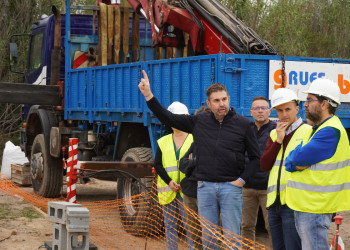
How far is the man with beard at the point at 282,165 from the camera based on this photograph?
446 centimetres

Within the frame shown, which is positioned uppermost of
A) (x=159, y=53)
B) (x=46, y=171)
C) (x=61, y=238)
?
(x=159, y=53)

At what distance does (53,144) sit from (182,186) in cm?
521

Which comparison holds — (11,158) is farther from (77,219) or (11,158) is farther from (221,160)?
(221,160)

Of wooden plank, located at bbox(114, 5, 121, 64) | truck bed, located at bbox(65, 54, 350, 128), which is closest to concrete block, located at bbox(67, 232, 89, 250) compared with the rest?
truck bed, located at bbox(65, 54, 350, 128)

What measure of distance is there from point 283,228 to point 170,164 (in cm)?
195

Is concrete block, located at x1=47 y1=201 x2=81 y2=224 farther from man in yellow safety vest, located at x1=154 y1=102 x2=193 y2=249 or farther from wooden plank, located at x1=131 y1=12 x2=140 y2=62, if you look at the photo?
wooden plank, located at x1=131 y1=12 x2=140 y2=62

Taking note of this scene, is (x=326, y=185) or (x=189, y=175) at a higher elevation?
(x=326, y=185)

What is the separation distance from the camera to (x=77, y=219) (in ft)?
17.8

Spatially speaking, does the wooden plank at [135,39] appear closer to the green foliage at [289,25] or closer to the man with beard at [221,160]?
the green foliage at [289,25]

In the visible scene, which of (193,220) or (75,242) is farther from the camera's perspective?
(193,220)

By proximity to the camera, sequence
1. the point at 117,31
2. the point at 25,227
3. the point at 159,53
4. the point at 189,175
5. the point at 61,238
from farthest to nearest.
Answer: the point at 159,53
the point at 117,31
the point at 25,227
the point at 189,175
the point at 61,238

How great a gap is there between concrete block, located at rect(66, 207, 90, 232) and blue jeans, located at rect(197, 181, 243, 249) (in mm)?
1001

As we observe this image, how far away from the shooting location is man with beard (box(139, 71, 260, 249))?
5.26 meters

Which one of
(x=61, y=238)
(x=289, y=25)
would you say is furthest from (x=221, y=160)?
(x=289, y=25)
